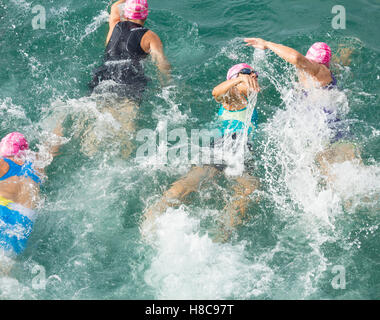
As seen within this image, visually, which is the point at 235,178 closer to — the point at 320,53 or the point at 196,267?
the point at 196,267

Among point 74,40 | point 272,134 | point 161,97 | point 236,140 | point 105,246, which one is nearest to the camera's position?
point 105,246

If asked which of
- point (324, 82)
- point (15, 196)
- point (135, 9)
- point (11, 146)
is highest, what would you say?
point (135, 9)

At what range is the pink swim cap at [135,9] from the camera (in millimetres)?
7664

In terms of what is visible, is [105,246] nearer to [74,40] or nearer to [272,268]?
[272,268]

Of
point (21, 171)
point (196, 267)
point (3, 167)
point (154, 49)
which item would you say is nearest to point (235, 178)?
point (196, 267)

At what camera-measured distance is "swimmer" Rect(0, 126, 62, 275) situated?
19.1ft

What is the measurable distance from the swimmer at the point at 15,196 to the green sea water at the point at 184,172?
8.3 inches

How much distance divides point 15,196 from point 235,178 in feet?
10.0

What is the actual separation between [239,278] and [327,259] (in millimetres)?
1204

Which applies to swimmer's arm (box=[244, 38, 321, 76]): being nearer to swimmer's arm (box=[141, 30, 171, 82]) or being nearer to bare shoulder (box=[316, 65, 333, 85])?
bare shoulder (box=[316, 65, 333, 85])

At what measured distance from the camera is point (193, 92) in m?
8.36

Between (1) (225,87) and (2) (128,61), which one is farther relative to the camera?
(2) (128,61)

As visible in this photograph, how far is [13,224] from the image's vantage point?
19.3 ft
